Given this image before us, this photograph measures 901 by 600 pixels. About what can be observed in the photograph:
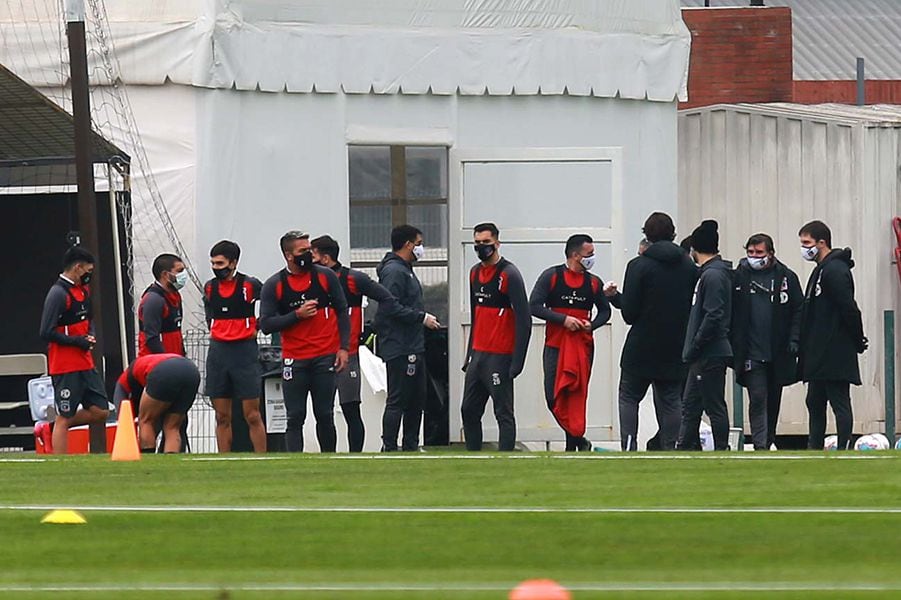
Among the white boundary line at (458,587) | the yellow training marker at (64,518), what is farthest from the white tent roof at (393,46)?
the white boundary line at (458,587)

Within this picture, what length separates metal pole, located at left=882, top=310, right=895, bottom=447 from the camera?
19531 millimetres

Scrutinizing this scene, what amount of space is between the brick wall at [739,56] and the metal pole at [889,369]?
6381mm

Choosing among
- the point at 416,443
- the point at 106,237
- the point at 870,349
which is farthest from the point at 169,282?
the point at 870,349

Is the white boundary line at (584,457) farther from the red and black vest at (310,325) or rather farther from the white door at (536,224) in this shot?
the white door at (536,224)

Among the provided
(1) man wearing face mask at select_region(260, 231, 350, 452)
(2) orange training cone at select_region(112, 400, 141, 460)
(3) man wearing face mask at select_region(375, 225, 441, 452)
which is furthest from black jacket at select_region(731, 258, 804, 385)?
(2) orange training cone at select_region(112, 400, 141, 460)

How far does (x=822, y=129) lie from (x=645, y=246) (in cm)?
584

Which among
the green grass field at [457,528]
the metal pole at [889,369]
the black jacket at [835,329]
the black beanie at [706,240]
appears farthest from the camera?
the metal pole at [889,369]

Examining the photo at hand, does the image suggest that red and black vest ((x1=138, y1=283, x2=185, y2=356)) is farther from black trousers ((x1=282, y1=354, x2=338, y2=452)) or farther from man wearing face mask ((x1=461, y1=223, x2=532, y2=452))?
man wearing face mask ((x1=461, y1=223, x2=532, y2=452))

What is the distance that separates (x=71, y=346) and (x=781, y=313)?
5.16m

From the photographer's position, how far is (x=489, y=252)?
15.5 metres

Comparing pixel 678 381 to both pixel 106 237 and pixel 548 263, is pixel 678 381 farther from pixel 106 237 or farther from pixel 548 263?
pixel 106 237

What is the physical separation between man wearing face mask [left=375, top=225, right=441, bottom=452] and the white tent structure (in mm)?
2363

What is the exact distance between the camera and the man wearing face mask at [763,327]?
601 inches

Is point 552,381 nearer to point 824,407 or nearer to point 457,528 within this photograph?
point 824,407
